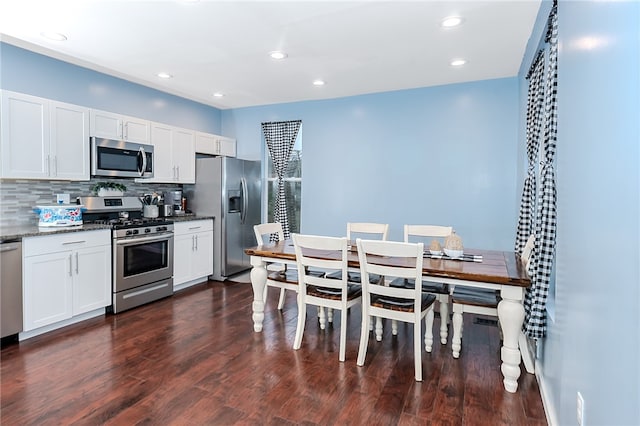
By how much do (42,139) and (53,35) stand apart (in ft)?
3.09

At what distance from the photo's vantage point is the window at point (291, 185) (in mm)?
5543

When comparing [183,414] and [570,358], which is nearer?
[570,358]

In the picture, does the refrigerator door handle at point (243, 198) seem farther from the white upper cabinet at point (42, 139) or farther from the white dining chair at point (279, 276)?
the white upper cabinet at point (42, 139)

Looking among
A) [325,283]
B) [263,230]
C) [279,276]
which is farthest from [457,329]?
[263,230]

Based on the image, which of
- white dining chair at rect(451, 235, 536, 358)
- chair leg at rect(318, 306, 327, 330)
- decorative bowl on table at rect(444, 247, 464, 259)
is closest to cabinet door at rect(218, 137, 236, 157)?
chair leg at rect(318, 306, 327, 330)

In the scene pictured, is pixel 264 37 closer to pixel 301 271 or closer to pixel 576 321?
pixel 301 271

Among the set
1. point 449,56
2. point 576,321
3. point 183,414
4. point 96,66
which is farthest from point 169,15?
point 576,321

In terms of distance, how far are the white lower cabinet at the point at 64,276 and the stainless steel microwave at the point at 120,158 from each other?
75cm

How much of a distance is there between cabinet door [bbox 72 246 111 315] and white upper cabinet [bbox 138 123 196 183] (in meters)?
1.21

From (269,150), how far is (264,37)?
2685 millimetres

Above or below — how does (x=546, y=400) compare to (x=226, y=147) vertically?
below

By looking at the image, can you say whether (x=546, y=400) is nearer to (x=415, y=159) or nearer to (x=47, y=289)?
(x=415, y=159)

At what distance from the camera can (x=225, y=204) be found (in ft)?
16.7

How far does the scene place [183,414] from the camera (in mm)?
2049
